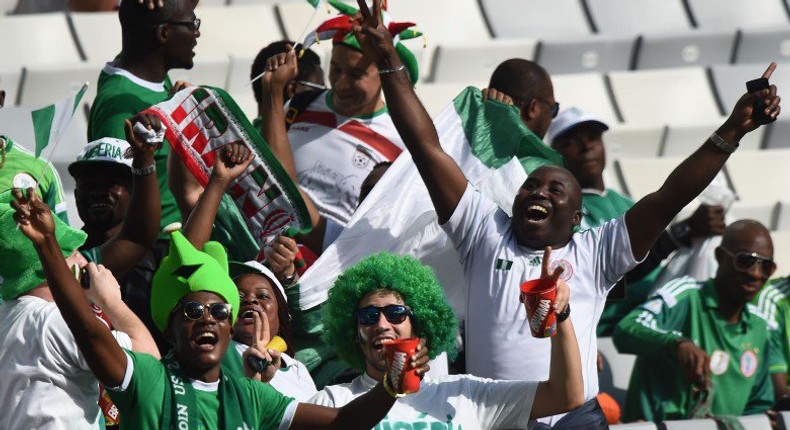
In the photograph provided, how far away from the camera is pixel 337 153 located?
6.06 metres

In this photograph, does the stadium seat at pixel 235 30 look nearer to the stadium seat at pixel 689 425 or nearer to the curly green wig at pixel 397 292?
the stadium seat at pixel 689 425

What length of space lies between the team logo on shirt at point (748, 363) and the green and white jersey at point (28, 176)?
3048 millimetres

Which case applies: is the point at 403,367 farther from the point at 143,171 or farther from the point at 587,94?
the point at 587,94

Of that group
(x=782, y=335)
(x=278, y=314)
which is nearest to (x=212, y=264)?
(x=278, y=314)

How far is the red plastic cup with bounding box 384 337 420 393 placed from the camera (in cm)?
379

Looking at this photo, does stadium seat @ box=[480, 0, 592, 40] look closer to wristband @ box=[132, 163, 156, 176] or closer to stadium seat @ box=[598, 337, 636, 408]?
stadium seat @ box=[598, 337, 636, 408]

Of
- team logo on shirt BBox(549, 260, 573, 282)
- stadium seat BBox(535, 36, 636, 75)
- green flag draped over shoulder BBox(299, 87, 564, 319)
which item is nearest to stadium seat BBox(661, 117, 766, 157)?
stadium seat BBox(535, 36, 636, 75)

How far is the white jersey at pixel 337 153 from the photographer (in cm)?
603

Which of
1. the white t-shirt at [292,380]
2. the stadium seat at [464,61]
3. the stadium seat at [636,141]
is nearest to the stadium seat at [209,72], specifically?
the stadium seat at [464,61]

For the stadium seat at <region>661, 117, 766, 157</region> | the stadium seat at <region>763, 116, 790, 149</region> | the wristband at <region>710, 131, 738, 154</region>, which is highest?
the stadium seat at <region>763, 116, 790, 149</region>

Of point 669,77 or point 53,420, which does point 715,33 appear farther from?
point 53,420

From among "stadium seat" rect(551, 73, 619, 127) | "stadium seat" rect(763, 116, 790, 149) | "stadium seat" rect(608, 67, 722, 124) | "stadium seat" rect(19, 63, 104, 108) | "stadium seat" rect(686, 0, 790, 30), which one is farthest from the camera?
"stadium seat" rect(686, 0, 790, 30)

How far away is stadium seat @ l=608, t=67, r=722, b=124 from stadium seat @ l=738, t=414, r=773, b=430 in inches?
156

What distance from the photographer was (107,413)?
14.9 feet
